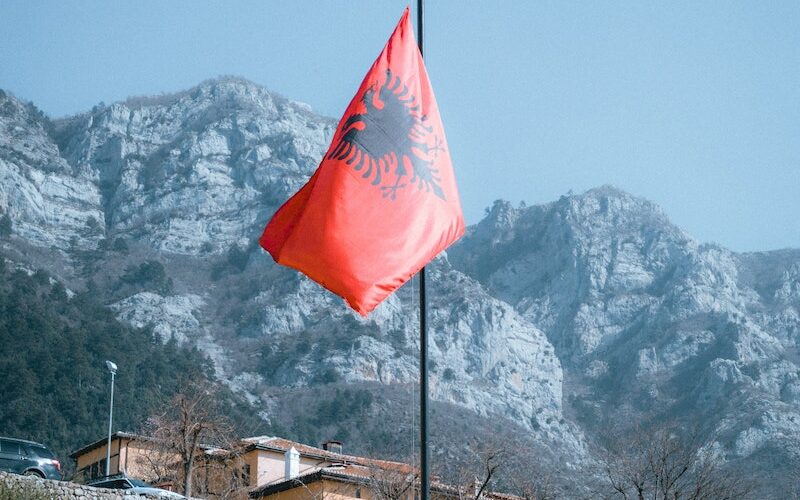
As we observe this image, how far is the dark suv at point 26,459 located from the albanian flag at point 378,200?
25.4 metres

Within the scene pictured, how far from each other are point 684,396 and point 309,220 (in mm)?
183636

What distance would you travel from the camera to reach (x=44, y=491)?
29.0 m

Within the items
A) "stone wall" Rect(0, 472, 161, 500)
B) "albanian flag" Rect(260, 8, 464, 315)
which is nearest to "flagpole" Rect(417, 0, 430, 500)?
"albanian flag" Rect(260, 8, 464, 315)

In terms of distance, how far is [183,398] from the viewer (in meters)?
60.9

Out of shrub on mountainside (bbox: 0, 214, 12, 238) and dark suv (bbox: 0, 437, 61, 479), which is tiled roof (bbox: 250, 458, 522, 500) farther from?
shrub on mountainside (bbox: 0, 214, 12, 238)

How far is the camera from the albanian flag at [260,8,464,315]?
50.3 ft

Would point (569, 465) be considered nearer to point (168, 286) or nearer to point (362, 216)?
point (168, 286)

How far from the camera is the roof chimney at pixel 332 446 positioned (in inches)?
3192

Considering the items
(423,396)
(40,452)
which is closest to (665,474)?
(40,452)

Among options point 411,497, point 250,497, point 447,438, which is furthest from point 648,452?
point 447,438

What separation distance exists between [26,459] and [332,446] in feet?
154

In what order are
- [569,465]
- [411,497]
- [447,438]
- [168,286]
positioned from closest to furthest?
[411,497]
[447,438]
[569,465]
[168,286]

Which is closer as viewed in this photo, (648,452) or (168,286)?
(648,452)

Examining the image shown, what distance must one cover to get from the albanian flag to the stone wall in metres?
12.3
